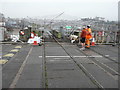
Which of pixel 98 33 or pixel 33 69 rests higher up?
pixel 98 33

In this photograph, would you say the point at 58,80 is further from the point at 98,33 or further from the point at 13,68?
the point at 98,33

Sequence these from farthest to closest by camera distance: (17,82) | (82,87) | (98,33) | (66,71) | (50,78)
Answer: (98,33)
(66,71)
(50,78)
(17,82)
(82,87)

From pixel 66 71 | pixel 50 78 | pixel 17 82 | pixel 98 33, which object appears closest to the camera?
pixel 17 82

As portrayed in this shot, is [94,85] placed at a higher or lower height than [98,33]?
lower

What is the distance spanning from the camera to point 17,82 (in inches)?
193

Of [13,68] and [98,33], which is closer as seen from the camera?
[13,68]

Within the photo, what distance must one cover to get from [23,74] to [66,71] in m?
1.60

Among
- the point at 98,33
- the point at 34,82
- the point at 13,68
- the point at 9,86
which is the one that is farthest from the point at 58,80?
the point at 98,33

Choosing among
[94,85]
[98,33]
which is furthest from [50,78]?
[98,33]

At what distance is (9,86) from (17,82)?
339mm

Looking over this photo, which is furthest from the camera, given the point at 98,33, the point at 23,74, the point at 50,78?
the point at 98,33

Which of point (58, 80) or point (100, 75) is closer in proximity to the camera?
point (58, 80)

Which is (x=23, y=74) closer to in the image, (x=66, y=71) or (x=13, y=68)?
(x=13, y=68)

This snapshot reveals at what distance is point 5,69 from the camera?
6.28 meters
